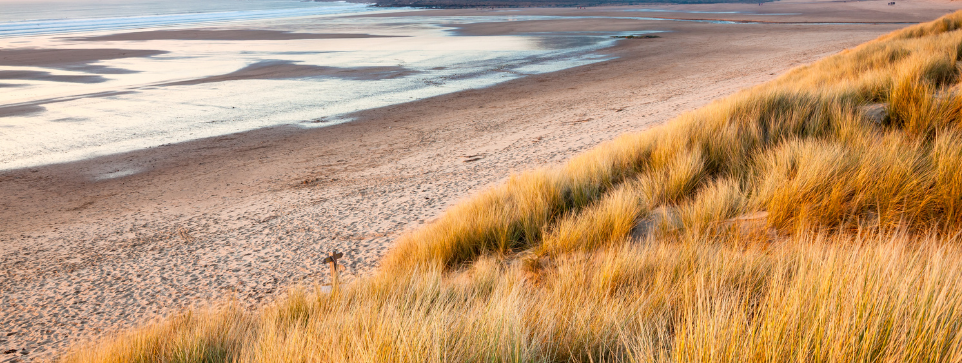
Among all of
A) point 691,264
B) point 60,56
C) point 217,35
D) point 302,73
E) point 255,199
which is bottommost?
point 255,199

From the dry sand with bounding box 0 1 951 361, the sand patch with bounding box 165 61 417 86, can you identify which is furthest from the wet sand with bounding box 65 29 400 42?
the dry sand with bounding box 0 1 951 361

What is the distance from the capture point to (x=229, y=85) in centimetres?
1783

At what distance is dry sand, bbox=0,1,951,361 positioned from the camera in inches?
173

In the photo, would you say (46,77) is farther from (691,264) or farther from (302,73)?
(691,264)

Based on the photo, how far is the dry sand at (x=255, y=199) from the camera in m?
4.40

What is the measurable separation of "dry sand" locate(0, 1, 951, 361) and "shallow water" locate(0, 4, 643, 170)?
1373mm

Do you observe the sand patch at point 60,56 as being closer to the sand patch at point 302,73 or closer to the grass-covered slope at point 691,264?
the sand patch at point 302,73

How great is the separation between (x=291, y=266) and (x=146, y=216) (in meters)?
3.22

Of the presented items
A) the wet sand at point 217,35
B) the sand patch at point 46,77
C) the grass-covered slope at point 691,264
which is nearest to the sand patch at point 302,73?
the sand patch at point 46,77

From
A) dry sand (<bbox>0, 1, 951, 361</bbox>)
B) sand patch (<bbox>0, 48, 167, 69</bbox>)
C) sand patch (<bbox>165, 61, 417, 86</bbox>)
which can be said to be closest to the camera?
dry sand (<bbox>0, 1, 951, 361</bbox>)

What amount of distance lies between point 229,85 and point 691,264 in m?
18.0

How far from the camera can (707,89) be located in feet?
46.5

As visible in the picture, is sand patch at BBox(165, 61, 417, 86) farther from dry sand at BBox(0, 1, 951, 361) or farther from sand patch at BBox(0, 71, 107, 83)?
dry sand at BBox(0, 1, 951, 361)

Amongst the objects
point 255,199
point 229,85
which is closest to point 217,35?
point 229,85
